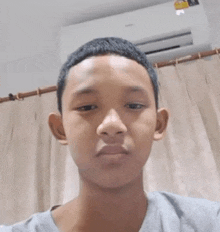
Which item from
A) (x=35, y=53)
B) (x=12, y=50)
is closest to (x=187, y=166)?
(x=35, y=53)

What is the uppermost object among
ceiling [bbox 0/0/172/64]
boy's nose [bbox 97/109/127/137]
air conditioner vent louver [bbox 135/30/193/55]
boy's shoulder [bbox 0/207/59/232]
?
ceiling [bbox 0/0/172/64]

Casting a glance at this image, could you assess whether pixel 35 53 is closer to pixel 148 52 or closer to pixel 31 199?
pixel 148 52

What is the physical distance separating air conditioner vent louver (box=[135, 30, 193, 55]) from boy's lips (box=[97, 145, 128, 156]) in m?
1.19

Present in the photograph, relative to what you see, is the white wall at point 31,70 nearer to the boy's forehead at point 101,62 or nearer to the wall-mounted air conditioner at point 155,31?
the wall-mounted air conditioner at point 155,31

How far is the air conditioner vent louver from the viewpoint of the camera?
1466 millimetres

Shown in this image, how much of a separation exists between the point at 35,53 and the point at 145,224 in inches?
61.8

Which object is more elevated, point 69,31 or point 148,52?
point 69,31

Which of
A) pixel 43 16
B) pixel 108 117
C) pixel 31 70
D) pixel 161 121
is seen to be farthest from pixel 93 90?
pixel 31 70

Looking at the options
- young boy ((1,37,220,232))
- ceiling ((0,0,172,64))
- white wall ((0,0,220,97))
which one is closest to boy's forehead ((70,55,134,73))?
young boy ((1,37,220,232))

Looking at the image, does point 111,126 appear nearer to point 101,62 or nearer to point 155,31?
point 101,62

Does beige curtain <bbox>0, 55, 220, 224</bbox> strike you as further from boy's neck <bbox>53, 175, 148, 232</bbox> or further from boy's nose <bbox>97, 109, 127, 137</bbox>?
boy's nose <bbox>97, 109, 127, 137</bbox>

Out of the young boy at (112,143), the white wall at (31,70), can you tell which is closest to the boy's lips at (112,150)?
the young boy at (112,143)

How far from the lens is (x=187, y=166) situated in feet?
3.84

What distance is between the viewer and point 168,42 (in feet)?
4.86
